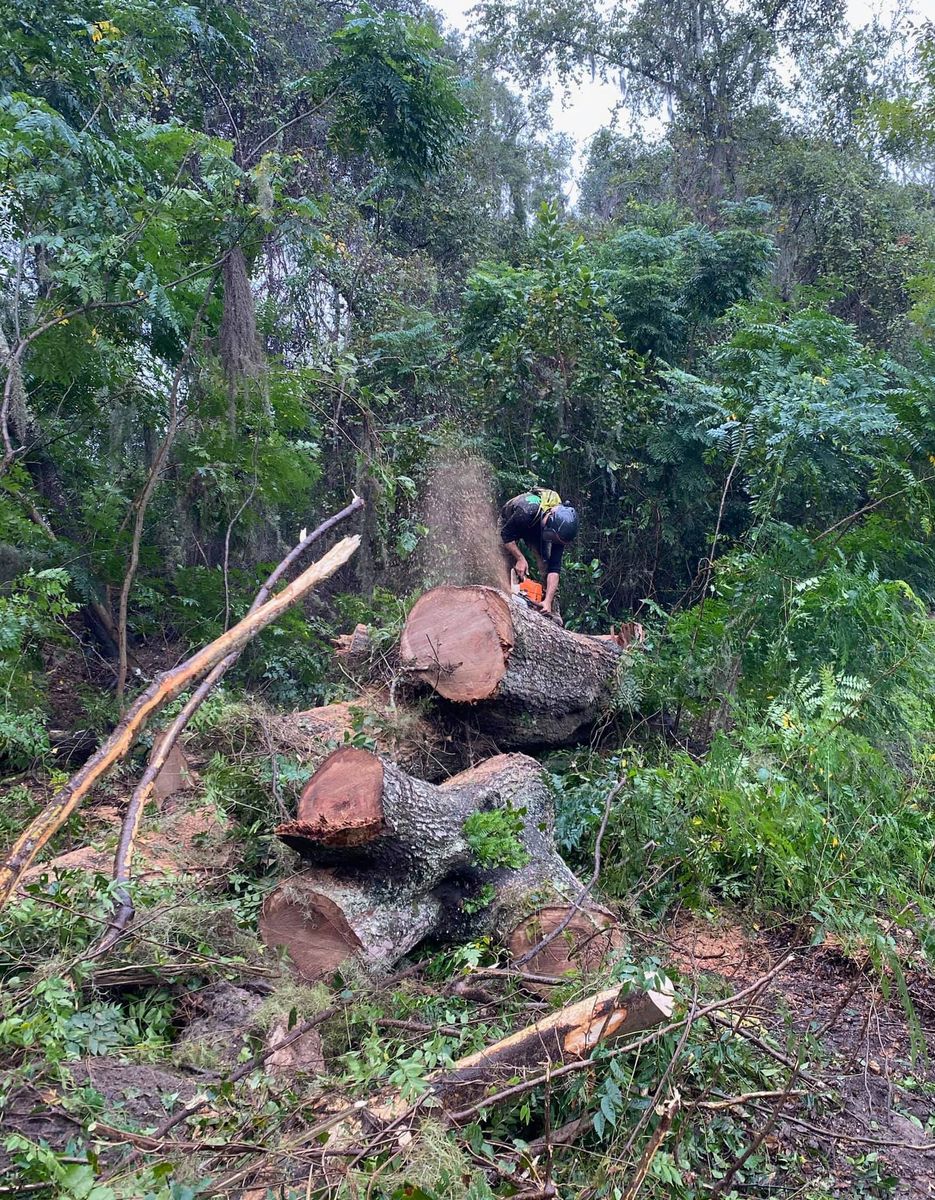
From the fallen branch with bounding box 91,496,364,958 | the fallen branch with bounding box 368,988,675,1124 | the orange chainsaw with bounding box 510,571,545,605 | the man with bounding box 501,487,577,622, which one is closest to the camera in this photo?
the fallen branch with bounding box 368,988,675,1124

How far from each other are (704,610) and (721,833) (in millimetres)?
1913

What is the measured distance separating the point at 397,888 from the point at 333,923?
302 millimetres

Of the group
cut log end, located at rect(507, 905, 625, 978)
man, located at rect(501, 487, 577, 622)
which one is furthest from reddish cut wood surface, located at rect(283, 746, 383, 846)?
man, located at rect(501, 487, 577, 622)

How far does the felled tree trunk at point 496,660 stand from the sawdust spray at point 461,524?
215 cm

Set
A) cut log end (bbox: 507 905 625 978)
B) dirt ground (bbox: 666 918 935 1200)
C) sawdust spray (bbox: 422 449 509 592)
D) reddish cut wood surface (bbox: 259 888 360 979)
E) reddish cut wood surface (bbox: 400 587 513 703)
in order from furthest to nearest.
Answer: sawdust spray (bbox: 422 449 509 592) → reddish cut wood surface (bbox: 400 587 513 703) → cut log end (bbox: 507 905 625 978) → reddish cut wood surface (bbox: 259 888 360 979) → dirt ground (bbox: 666 918 935 1200)

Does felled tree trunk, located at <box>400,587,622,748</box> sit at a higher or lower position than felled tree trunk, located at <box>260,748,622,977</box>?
higher

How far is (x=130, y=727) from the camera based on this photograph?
3414 millimetres

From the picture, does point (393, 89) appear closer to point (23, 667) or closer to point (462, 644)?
point (462, 644)

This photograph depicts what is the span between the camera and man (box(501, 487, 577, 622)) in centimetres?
707

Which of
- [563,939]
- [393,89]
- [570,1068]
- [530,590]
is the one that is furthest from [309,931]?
[393,89]

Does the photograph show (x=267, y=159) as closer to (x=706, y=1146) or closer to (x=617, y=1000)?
(x=617, y=1000)

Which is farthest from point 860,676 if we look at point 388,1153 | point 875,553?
point 388,1153

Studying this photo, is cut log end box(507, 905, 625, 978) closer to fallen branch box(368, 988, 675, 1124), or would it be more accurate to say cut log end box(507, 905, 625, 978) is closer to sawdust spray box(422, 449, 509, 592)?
fallen branch box(368, 988, 675, 1124)

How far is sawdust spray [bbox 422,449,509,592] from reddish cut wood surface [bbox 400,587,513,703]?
2.33 m
